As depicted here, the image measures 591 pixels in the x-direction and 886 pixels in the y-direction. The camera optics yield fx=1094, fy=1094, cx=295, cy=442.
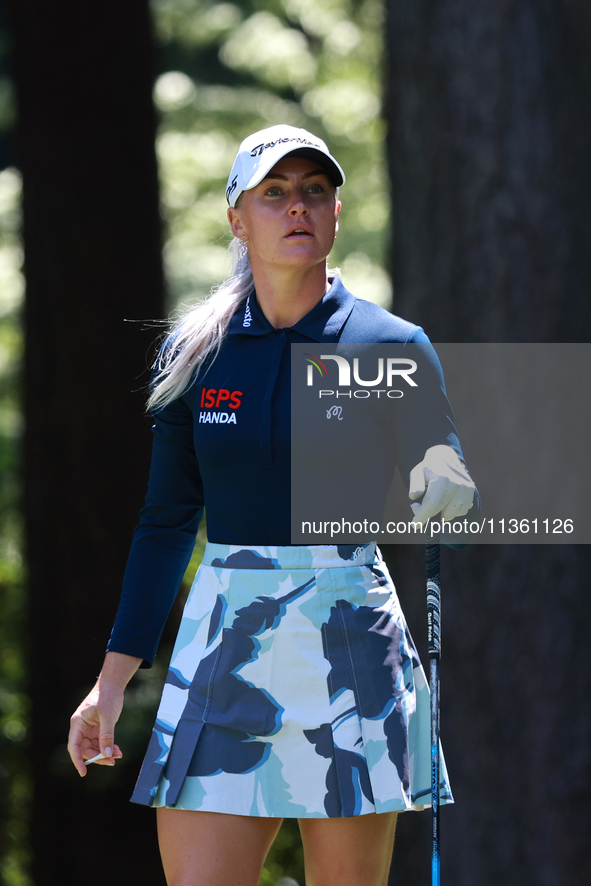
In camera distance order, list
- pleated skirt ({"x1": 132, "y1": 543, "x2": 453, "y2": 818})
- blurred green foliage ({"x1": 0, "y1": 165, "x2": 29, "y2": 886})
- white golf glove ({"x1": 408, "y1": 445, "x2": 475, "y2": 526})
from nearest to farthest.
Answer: white golf glove ({"x1": 408, "y1": 445, "x2": 475, "y2": 526}) < pleated skirt ({"x1": 132, "y1": 543, "x2": 453, "y2": 818}) < blurred green foliage ({"x1": 0, "y1": 165, "x2": 29, "y2": 886})

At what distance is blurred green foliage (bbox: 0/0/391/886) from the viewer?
1295 centimetres

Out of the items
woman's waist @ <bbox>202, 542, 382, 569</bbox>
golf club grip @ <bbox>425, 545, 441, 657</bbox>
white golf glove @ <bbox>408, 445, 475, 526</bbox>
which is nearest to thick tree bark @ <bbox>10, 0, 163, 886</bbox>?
woman's waist @ <bbox>202, 542, 382, 569</bbox>

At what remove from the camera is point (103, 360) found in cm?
654

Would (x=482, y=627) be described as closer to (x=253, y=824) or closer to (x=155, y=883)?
(x=155, y=883)

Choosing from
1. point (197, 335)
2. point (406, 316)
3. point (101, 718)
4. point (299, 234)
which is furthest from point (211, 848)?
point (406, 316)

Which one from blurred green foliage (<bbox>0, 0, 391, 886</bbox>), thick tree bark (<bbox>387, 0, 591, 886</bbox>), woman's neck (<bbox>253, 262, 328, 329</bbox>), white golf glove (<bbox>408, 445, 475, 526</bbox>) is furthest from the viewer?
blurred green foliage (<bbox>0, 0, 391, 886</bbox>)

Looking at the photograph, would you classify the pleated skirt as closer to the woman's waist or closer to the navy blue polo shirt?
the woman's waist

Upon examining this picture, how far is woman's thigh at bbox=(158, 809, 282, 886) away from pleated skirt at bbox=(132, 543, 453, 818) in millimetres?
44

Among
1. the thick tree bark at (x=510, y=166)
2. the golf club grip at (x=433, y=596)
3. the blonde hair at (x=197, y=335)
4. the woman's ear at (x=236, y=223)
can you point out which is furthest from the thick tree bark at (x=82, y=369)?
the golf club grip at (x=433, y=596)

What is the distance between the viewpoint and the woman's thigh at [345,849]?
8.54 ft

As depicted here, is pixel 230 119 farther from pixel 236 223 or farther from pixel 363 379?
pixel 363 379

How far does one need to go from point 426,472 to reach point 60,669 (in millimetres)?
4753

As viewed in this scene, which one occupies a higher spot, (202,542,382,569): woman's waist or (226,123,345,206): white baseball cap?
(226,123,345,206): white baseball cap

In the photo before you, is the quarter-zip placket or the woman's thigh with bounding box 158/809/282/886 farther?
the quarter-zip placket
